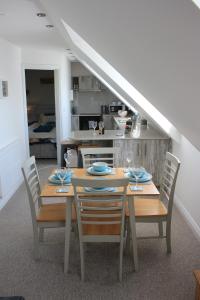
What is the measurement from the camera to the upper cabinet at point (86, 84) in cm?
822

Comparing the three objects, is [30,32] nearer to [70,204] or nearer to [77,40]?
[77,40]

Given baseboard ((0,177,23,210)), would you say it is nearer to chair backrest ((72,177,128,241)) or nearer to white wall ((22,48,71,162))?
white wall ((22,48,71,162))

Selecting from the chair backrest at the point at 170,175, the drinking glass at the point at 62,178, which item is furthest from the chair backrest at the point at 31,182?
the chair backrest at the point at 170,175

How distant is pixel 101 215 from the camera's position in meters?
2.27

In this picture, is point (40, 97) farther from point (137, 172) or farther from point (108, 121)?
point (137, 172)

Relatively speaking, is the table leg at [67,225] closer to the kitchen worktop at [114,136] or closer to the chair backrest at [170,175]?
the chair backrest at [170,175]

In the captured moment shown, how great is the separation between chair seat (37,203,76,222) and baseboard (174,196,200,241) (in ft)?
4.43

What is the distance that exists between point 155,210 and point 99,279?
30.3 inches

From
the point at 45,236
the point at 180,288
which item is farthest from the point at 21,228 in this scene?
the point at 180,288

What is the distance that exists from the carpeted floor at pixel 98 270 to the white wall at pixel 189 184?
21 cm

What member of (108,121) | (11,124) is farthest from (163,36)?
(108,121)

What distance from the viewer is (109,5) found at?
46.6 inches

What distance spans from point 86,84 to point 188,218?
5.60 metres

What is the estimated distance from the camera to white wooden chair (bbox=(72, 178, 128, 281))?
2.19 metres
